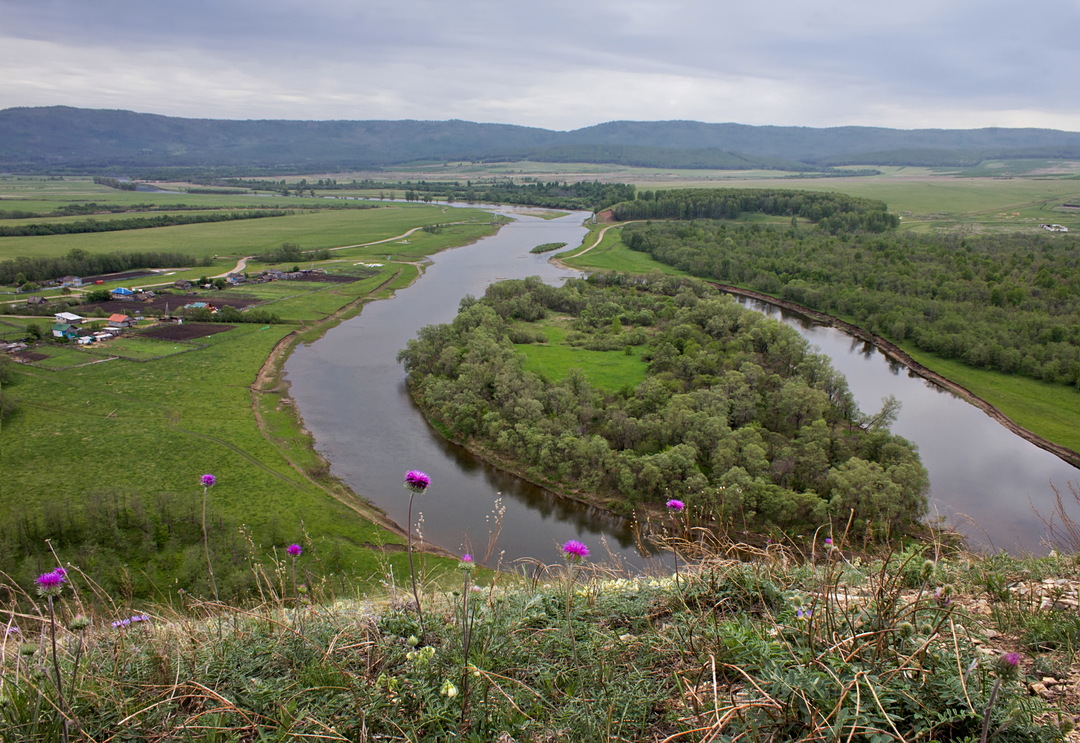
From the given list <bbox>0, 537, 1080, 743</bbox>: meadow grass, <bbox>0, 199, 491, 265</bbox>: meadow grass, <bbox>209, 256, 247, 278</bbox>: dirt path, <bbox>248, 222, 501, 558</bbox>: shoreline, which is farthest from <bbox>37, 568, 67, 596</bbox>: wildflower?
<bbox>0, 199, 491, 265</bbox>: meadow grass

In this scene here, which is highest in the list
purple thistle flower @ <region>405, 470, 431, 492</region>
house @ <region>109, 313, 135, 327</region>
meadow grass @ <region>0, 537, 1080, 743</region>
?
purple thistle flower @ <region>405, 470, 431, 492</region>

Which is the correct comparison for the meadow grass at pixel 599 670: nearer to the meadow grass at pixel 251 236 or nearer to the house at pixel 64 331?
the house at pixel 64 331

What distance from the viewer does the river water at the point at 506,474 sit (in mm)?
22125

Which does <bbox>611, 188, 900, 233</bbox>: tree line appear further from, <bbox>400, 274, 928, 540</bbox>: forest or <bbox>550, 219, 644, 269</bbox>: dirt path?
<bbox>400, 274, 928, 540</bbox>: forest

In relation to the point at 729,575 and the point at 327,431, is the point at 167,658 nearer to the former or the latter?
the point at 729,575

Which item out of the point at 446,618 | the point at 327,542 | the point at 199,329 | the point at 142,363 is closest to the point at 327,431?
the point at 327,542

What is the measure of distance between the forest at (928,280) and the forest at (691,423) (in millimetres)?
15574

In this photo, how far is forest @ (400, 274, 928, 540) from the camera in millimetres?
21625

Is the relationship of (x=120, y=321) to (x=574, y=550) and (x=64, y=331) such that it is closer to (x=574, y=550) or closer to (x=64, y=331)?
(x=64, y=331)

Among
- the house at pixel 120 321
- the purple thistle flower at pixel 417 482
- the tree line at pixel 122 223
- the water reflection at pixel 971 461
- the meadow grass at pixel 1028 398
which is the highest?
the tree line at pixel 122 223

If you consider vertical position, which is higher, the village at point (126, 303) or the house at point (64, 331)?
the village at point (126, 303)

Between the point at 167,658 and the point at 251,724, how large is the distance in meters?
1.15

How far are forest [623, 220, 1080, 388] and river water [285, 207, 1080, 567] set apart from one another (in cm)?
525

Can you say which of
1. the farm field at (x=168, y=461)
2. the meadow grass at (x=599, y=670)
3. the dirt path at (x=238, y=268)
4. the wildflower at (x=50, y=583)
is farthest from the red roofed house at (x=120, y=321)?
the wildflower at (x=50, y=583)
